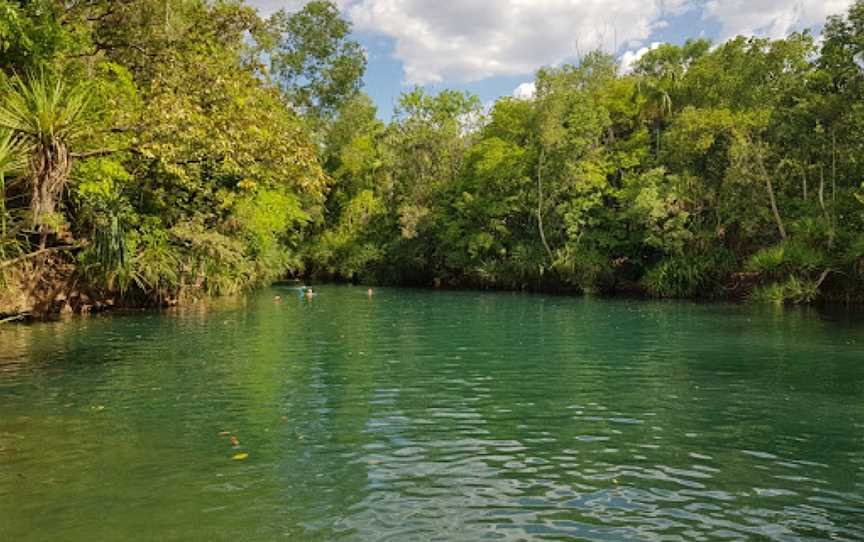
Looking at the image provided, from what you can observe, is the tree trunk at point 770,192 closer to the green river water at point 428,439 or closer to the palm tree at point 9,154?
the green river water at point 428,439

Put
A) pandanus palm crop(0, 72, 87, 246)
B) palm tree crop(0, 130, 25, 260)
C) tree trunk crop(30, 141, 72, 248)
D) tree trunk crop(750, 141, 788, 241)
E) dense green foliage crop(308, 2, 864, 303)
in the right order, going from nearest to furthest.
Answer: palm tree crop(0, 130, 25, 260)
pandanus palm crop(0, 72, 87, 246)
tree trunk crop(30, 141, 72, 248)
dense green foliage crop(308, 2, 864, 303)
tree trunk crop(750, 141, 788, 241)

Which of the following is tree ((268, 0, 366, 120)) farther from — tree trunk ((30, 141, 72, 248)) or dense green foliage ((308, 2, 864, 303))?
tree trunk ((30, 141, 72, 248))

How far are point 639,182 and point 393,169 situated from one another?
2417 cm

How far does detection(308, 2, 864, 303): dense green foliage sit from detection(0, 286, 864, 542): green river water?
1748cm

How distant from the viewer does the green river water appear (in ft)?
21.9

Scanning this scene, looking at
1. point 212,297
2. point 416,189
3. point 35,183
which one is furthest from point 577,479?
point 416,189

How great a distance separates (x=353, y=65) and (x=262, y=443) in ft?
182

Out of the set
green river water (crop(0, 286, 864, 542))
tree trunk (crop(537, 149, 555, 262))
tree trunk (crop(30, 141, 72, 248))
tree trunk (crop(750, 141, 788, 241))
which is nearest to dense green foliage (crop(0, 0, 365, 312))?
tree trunk (crop(30, 141, 72, 248))

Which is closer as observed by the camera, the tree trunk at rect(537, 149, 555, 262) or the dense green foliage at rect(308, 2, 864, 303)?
the dense green foliage at rect(308, 2, 864, 303)

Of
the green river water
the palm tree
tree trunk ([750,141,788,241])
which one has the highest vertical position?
tree trunk ([750,141,788,241])

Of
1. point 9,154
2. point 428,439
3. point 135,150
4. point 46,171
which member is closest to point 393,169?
point 135,150

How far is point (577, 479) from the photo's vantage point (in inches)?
313

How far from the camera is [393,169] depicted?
61.1 meters

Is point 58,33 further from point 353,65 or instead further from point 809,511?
point 353,65
